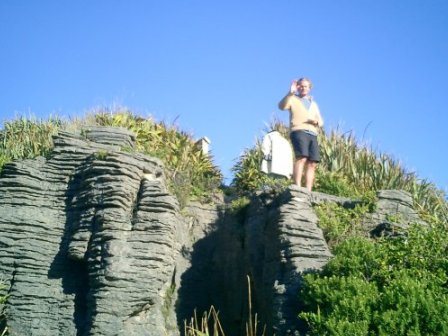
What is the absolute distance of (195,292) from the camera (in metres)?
10.6

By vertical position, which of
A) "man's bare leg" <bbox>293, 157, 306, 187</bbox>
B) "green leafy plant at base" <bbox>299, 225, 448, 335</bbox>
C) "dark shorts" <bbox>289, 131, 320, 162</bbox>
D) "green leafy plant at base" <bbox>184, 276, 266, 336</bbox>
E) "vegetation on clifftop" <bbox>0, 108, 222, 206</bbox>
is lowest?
"green leafy plant at base" <bbox>184, 276, 266, 336</bbox>

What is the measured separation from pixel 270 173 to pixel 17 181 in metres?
4.62

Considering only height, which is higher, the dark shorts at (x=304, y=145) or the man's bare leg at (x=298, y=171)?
the dark shorts at (x=304, y=145)

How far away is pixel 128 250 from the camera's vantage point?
352 inches

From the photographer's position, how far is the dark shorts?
417 inches

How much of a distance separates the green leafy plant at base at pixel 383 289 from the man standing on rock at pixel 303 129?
8.36 ft

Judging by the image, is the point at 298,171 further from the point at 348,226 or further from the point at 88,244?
the point at 88,244

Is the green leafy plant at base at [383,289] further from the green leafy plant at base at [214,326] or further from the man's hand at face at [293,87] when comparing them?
the man's hand at face at [293,87]

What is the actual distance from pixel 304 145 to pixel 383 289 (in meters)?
3.89

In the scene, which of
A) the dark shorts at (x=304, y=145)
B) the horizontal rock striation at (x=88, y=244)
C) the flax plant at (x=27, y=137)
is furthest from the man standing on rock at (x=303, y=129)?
the flax plant at (x=27, y=137)

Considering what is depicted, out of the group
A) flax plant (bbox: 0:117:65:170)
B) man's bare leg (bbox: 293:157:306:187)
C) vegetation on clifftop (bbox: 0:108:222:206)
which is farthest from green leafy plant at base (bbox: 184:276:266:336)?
flax plant (bbox: 0:117:65:170)

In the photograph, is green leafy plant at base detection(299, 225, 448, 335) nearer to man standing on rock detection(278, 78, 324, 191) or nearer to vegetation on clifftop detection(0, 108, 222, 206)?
man standing on rock detection(278, 78, 324, 191)

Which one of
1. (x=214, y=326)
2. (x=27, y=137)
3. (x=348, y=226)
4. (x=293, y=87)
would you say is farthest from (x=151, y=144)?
(x=214, y=326)

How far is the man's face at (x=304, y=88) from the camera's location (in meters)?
11.1
